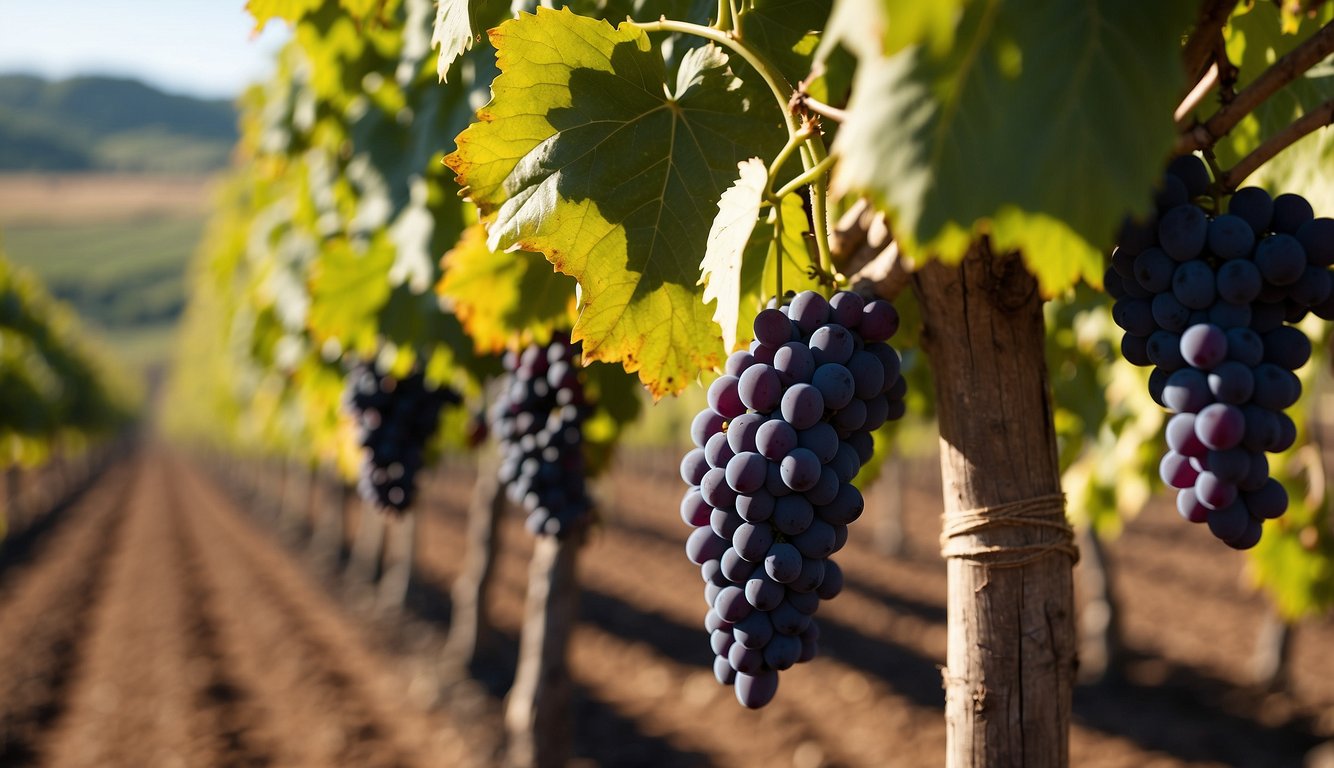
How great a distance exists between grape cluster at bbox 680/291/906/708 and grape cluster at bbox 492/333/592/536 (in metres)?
1.36

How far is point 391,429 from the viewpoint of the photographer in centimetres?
376

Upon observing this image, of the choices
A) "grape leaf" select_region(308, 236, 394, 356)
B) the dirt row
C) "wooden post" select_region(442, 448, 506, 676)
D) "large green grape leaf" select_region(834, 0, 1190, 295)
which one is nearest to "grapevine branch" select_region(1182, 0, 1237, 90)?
"large green grape leaf" select_region(834, 0, 1190, 295)

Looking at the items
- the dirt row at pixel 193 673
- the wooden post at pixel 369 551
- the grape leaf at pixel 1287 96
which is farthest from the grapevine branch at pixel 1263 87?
the wooden post at pixel 369 551

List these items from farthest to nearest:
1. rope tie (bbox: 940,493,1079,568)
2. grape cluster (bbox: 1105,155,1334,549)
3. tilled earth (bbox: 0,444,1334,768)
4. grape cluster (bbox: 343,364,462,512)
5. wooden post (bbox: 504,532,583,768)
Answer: tilled earth (bbox: 0,444,1334,768) < wooden post (bbox: 504,532,583,768) < grape cluster (bbox: 343,364,462,512) < rope tie (bbox: 940,493,1079,568) < grape cluster (bbox: 1105,155,1334,549)

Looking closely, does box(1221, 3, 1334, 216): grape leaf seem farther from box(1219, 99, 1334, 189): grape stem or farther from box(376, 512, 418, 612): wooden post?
box(376, 512, 418, 612): wooden post

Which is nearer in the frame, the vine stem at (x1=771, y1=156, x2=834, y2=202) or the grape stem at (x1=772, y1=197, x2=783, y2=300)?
the vine stem at (x1=771, y1=156, x2=834, y2=202)

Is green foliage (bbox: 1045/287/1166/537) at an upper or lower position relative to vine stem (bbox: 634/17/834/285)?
lower

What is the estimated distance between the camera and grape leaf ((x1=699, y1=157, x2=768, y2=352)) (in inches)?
51.6

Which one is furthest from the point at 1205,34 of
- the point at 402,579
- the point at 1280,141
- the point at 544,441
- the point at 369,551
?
the point at 369,551

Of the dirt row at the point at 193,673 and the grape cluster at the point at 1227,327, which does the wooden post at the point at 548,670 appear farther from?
the grape cluster at the point at 1227,327

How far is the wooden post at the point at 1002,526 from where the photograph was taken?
143 centimetres

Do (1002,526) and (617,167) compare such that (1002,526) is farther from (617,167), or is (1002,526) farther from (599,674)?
(599,674)

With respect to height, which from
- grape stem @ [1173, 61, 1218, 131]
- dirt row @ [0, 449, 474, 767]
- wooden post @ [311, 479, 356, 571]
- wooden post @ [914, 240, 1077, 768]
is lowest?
dirt row @ [0, 449, 474, 767]

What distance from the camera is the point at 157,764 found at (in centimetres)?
711
